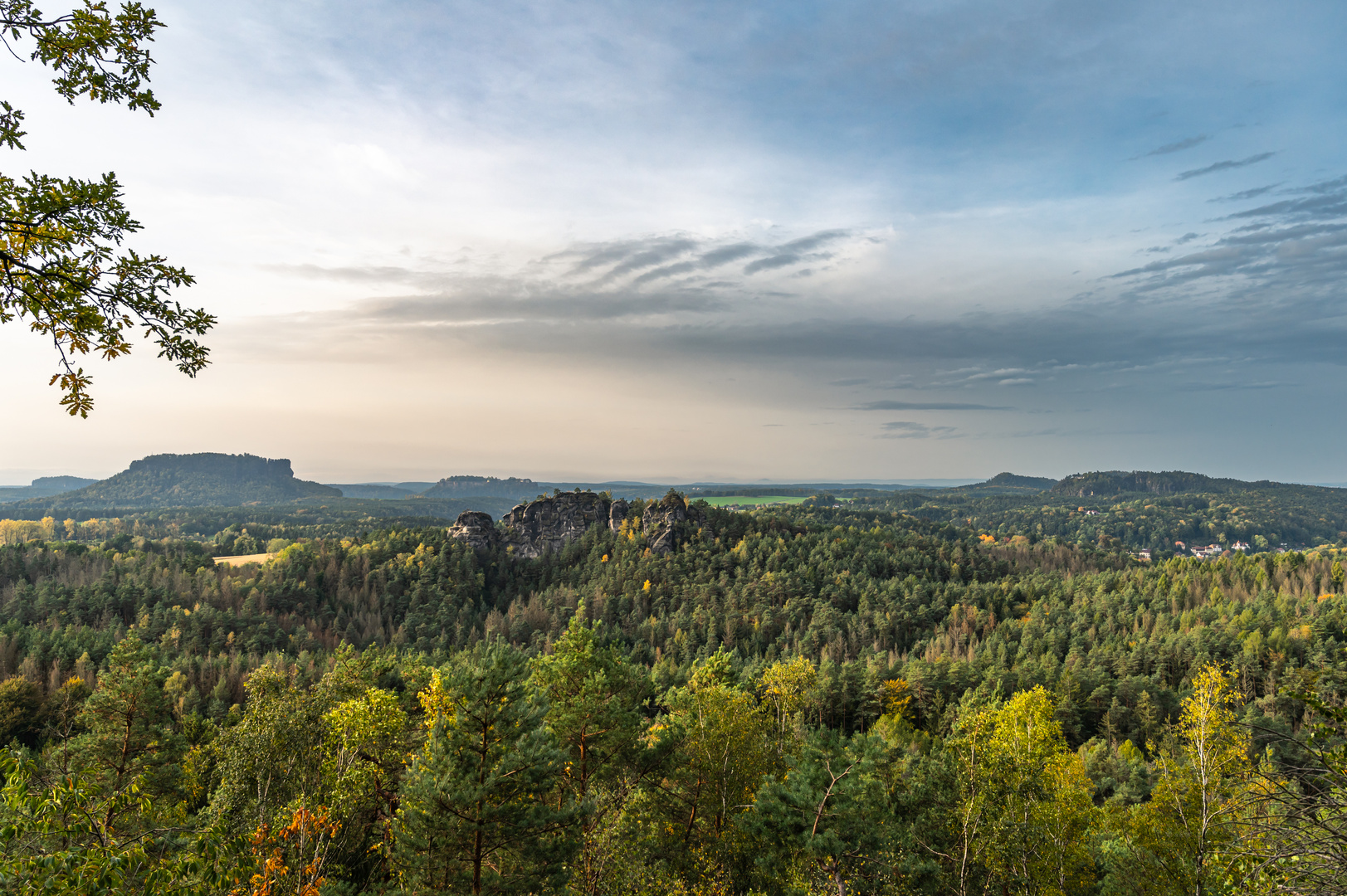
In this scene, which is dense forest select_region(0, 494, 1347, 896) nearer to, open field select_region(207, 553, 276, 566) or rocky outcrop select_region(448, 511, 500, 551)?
open field select_region(207, 553, 276, 566)

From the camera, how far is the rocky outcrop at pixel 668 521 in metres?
182

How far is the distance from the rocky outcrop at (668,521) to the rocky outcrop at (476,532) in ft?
168

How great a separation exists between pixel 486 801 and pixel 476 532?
18335 cm

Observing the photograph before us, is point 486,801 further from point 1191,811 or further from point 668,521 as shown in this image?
point 668,521

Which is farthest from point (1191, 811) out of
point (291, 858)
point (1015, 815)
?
point (291, 858)

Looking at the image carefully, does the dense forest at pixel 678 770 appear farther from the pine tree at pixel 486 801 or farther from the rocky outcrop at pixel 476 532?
the rocky outcrop at pixel 476 532

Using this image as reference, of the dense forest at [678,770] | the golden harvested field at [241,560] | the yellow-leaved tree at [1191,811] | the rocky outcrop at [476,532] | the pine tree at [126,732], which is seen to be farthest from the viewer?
the rocky outcrop at [476,532]

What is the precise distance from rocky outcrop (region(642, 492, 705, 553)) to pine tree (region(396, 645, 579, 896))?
160 m

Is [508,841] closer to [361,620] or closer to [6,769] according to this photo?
[6,769]

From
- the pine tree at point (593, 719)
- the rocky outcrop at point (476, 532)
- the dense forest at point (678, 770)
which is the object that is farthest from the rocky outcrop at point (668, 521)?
the pine tree at point (593, 719)

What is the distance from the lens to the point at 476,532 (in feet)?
634

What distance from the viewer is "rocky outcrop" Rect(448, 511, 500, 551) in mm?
191125

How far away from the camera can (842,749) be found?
32.0 meters

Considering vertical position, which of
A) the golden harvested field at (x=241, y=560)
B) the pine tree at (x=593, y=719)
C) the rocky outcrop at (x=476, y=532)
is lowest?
the golden harvested field at (x=241, y=560)
